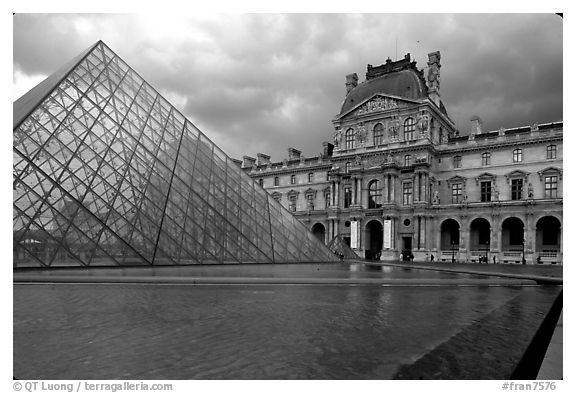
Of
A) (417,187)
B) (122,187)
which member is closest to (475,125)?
(417,187)

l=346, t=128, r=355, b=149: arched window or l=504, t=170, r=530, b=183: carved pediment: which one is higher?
l=346, t=128, r=355, b=149: arched window

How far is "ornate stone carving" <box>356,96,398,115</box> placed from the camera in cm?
4531

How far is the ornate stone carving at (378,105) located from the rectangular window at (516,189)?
1392 centimetres

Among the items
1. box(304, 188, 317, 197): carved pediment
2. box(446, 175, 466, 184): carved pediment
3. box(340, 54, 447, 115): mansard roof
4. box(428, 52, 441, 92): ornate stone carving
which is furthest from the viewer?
box(304, 188, 317, 197): carved pediment

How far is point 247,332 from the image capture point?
4910 mm

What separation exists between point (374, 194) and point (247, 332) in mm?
43511

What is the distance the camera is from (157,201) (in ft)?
48.5

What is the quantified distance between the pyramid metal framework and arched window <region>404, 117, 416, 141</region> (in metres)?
27.6

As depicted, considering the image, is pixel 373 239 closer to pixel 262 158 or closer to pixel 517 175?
pixel 517 175

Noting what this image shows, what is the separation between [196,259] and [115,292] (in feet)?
22.7

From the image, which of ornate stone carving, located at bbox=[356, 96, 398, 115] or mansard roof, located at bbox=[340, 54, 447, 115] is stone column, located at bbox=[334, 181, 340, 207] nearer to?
ornate stone carving, located at bbox=[356, 96, 398, 115]

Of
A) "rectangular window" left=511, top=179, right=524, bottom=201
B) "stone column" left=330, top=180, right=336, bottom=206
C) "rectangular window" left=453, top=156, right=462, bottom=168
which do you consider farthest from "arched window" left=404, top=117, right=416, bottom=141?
"rectangular window" left=511, top=179, right=524, bottom=201

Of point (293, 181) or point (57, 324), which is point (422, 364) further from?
point (293, 181)
